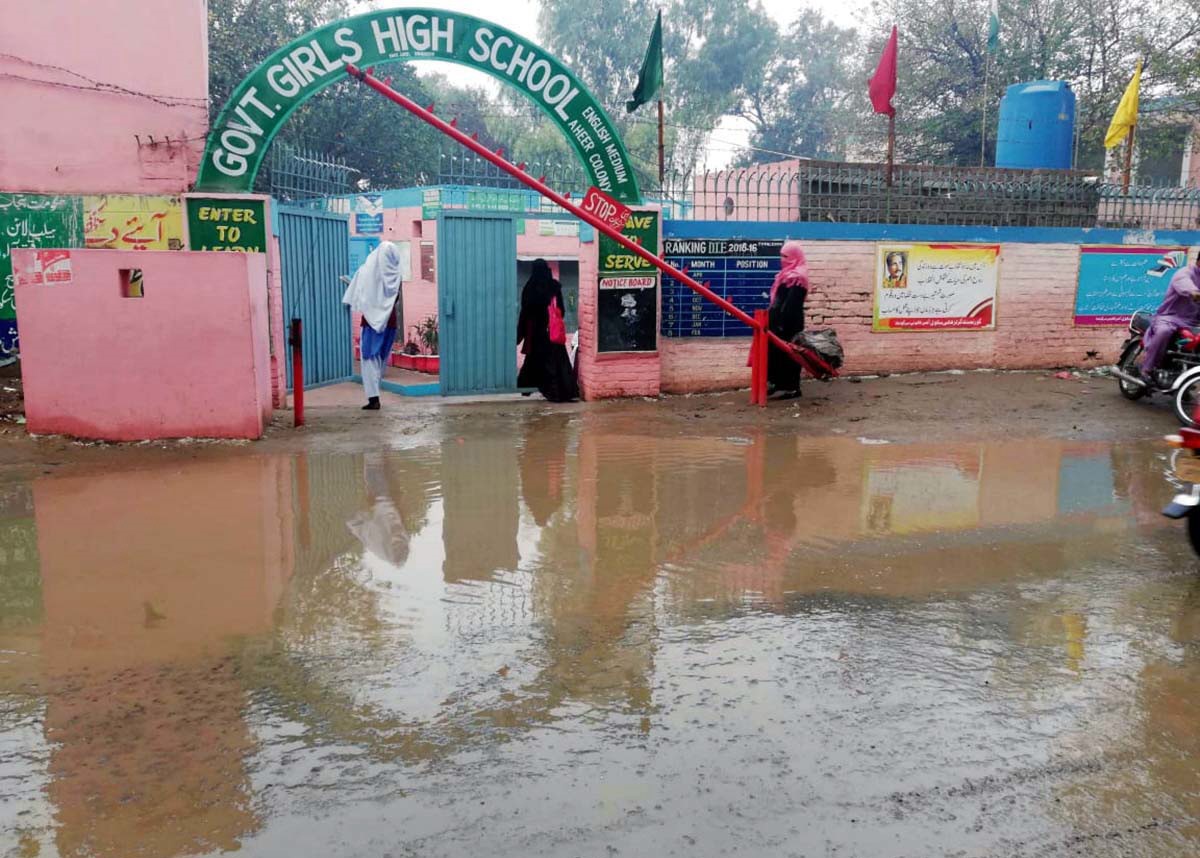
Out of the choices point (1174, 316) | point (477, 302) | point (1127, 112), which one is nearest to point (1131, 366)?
point (1174, 316)

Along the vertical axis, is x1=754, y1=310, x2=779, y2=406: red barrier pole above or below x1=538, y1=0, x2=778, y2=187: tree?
below

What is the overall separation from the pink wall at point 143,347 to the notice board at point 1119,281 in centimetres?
991

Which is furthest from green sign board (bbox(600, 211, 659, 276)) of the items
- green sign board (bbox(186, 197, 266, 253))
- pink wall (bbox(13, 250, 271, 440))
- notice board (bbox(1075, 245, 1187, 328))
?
notice board (bbox(1075, 245, 1187, 328))

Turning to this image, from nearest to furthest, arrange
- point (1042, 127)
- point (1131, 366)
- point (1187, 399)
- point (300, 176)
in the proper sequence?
1. point (1187, 399)
2. point (1131, 366)
3. point (300, 176)
4. point (1042, 127)

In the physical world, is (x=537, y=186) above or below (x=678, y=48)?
below

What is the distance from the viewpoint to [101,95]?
9219 mm

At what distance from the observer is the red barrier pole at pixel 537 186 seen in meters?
8.97

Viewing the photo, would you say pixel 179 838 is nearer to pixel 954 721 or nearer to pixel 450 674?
pixel 450 674

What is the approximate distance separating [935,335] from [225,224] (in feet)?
26.4

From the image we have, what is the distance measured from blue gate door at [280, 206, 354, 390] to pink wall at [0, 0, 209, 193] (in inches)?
71.4

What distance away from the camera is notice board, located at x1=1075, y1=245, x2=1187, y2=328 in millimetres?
12719

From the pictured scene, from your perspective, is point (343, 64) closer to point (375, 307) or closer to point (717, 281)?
point (375, 307)

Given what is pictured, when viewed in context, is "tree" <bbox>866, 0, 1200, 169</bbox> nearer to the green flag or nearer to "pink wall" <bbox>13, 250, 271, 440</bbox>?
the green flag

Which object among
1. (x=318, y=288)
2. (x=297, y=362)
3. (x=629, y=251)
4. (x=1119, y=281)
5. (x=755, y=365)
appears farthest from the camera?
(x=1119, y=281)
